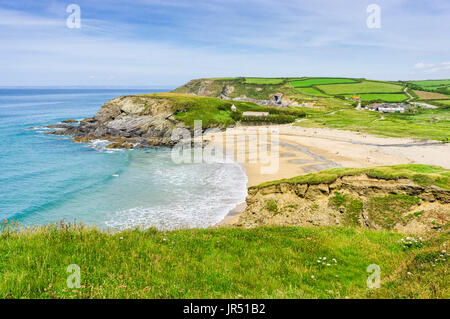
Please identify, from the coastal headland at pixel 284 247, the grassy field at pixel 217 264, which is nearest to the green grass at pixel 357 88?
the coastal headland at pixel 284 247

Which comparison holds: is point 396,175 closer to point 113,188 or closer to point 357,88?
point 113,188

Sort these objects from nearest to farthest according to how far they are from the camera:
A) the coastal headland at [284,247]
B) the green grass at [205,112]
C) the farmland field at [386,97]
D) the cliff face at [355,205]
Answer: the coastal headland at [284,247], the cliff face at [355,205], the green grass at [205,112], the farmland field at [386,97]

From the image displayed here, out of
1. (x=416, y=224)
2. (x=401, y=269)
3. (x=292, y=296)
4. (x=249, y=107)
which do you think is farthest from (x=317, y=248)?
(x=249, y=107)

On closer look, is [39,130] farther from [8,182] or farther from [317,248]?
[317,248]

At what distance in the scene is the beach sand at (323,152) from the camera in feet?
139

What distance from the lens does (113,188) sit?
35750 mm

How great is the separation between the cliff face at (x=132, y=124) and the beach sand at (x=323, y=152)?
1495 cm

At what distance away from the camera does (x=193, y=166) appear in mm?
48156

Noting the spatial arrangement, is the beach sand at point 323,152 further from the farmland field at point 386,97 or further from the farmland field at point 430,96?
the farmland field at point 430,96

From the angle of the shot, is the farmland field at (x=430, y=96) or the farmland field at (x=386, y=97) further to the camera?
the farmland field at (x=430, y=96)

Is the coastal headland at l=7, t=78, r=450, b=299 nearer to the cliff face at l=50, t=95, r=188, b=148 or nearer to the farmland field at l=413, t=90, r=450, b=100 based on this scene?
the cliff face at l=50, t=95, r=188, b=148

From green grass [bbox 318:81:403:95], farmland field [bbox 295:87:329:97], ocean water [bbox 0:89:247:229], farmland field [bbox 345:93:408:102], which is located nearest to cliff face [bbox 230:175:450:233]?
ocean water [bbox 0:89:247:229]

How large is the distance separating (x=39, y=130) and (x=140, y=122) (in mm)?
33822

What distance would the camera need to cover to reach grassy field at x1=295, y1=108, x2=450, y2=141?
229 ft
